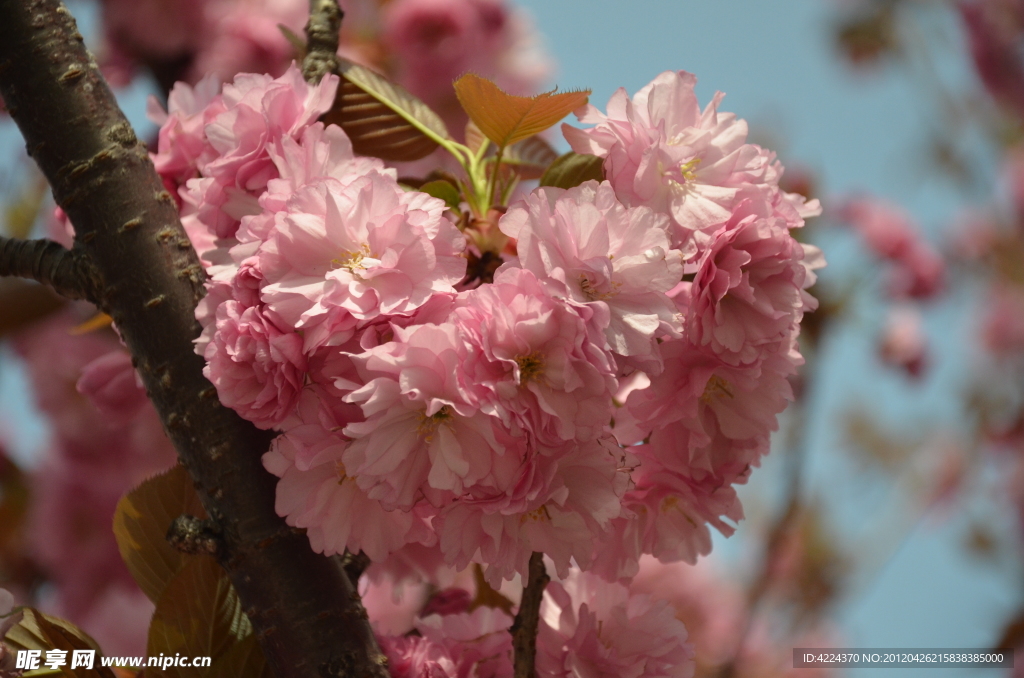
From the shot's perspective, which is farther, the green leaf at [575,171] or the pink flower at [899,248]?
the pink flower at [899,248]

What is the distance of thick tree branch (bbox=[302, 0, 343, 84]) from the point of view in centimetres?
62

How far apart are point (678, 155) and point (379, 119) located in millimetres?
261

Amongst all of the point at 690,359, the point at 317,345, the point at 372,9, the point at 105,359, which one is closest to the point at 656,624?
the point at 690,359

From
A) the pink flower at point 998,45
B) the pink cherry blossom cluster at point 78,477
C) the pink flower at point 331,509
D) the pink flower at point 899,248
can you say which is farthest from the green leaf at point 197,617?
the pink flower at point 998,45

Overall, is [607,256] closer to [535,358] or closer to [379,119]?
[535,358]

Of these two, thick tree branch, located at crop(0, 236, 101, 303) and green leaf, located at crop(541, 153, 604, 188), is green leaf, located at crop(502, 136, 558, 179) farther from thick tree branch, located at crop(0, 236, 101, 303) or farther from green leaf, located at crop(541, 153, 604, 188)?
thick tree branch, located at crop(0, 236, 101, 303)

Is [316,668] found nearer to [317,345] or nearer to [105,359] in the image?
[317,345]

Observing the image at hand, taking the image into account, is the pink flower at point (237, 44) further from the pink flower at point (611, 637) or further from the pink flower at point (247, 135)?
the pink flower at point (611, 637)

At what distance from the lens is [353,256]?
0.44 metres

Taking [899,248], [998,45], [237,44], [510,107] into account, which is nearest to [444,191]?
[510,107]

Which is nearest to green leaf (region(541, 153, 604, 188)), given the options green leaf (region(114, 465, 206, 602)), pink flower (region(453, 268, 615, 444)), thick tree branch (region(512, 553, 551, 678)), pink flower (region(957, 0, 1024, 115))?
pink flower (region(453, 268, 615, 444))

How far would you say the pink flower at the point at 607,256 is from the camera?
42 centimetres

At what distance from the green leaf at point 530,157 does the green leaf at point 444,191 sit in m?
0.11

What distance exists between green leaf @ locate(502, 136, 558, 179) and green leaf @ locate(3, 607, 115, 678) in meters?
0.46
